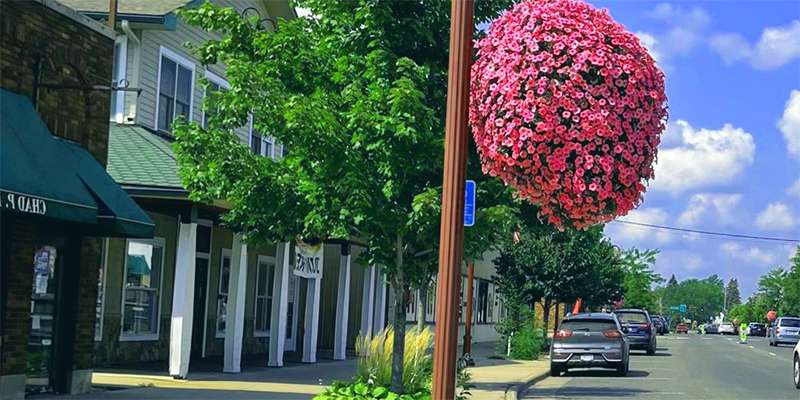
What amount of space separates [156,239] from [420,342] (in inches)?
312

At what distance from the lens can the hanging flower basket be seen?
24.3 feet

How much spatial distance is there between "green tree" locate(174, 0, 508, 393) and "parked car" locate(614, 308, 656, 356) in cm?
2694

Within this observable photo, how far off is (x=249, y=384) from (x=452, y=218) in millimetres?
10440

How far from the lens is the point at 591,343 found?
78.4 ft

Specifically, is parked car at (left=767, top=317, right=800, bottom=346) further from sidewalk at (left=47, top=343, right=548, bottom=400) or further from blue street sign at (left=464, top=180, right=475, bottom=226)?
blue street sign at (left=464, top=180, right=475, bottom=226)

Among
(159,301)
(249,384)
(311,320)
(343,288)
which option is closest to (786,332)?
(343,288)

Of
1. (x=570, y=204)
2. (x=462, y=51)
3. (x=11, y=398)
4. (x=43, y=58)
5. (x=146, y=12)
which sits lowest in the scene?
(x=11, y=398)

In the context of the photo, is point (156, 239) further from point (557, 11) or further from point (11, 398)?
point (557, 11)

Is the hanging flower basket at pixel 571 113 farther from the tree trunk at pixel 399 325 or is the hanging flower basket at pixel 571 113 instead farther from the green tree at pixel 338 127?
the tree trunk at pixel 399 325

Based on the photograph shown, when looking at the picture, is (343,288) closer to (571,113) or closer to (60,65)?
(60,65)

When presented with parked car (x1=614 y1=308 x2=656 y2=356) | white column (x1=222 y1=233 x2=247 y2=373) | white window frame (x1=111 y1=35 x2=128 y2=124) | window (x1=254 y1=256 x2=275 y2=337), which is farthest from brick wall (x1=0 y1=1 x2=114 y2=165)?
parked car (x1=614 y1=308 x2=656 y2=356)

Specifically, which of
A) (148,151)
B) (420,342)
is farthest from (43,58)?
(420,342)

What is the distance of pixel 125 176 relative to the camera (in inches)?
650

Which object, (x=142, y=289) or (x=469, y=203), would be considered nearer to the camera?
(x=469, y=203)
